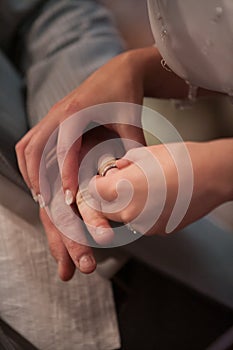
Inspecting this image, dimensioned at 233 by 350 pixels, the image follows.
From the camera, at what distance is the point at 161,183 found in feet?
1.00

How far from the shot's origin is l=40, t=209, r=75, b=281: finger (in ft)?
1.24

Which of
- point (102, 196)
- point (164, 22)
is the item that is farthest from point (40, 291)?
point (164, 22)

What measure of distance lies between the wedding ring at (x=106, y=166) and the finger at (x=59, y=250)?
0.07 m

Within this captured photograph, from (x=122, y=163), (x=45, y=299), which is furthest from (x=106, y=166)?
(x=45, y=299)

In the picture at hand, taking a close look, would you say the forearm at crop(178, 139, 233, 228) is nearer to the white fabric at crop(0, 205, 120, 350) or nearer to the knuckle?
the knuckle

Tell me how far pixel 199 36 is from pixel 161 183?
0.29ft

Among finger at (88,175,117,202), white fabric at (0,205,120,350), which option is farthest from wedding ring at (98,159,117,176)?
white fabric at (0,205,120,350)

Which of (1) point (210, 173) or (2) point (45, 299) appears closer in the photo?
(1) point (210, 173)

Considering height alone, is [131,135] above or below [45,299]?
above

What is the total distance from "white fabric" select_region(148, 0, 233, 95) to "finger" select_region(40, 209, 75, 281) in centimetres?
16

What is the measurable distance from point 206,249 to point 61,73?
21 cm

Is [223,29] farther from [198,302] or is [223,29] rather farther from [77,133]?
[198,302]

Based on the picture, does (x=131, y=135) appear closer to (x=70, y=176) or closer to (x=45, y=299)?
(x=70, y=176)

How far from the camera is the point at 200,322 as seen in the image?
1.54 ft
